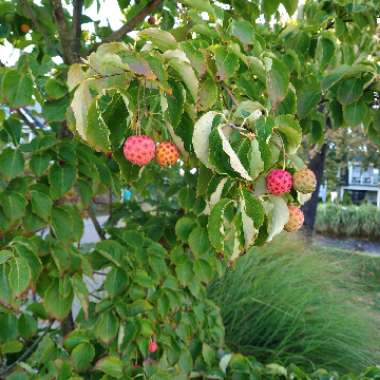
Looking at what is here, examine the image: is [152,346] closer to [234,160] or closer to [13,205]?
[13,205]

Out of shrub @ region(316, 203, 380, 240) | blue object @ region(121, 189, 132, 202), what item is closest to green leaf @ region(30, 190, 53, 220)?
blue object @ region(121, 189, 132, 202)

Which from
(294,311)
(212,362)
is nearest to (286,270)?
(294,311)

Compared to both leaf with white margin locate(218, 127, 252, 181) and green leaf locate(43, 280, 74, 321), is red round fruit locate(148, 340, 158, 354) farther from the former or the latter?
leaf with white margin locate(218, 127, 252, 181)

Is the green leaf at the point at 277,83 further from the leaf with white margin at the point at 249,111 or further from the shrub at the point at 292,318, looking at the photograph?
the shrub at the point at 292,318

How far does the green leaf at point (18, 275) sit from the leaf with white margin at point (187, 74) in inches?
25.4

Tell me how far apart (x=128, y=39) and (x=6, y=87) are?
0.82 metres

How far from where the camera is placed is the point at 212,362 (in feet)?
7.43

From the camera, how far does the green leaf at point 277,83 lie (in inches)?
43.8

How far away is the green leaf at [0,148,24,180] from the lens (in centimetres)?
143

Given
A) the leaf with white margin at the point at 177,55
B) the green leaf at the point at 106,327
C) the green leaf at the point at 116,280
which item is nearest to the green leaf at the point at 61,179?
the green leaf at the point at 116,280

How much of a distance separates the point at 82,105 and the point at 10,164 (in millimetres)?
599

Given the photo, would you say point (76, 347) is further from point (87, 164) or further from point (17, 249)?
point (87, 164)

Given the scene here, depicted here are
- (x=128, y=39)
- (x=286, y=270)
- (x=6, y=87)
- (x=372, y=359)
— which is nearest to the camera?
(x=6, y=87)

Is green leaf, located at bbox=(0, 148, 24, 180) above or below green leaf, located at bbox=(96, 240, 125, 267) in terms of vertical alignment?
above
